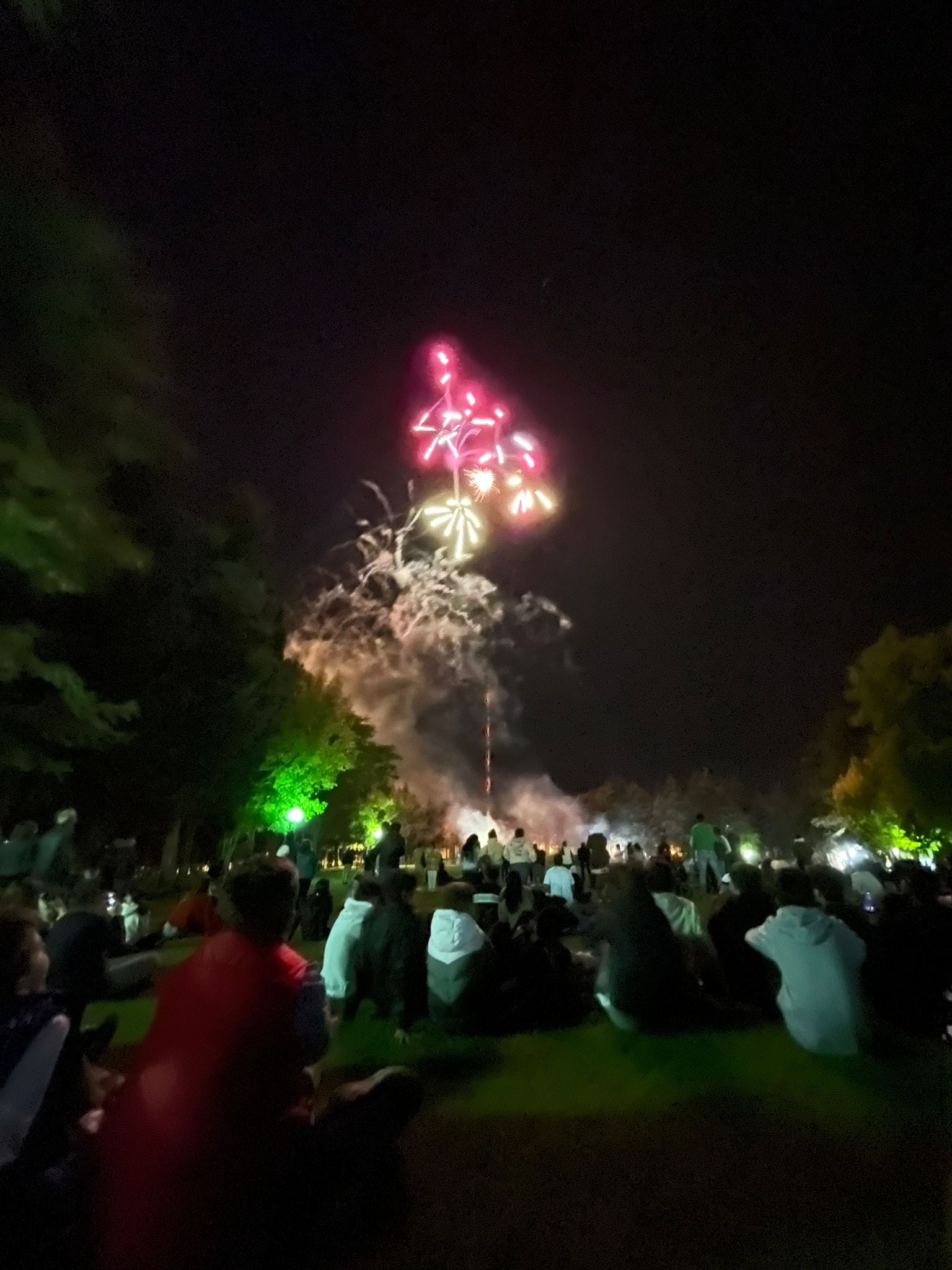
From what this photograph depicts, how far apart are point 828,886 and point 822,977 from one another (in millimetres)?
1442

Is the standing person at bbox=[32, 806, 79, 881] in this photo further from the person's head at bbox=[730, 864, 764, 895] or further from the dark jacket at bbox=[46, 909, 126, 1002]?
the person's head at bbox=[730, 864, 764, 895]

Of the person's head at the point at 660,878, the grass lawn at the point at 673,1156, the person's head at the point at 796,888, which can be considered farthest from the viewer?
the person's head at the point at 660,878

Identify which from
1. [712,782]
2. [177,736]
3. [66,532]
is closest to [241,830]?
[177,736]

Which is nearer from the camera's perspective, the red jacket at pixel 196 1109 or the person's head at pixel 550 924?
the red jacket at pixel 196 1109

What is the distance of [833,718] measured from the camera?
40000mm

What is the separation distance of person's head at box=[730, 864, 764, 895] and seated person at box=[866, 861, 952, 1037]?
3.41 ft

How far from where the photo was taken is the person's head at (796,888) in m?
5.12

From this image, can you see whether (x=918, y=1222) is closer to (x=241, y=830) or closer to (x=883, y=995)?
(x=883, y=995)

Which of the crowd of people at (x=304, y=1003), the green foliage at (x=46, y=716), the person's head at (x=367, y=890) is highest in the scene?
the green foliage at (x=46, y=716)

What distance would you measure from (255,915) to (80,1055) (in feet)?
2.42

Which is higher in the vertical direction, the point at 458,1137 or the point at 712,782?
the point at 712,782

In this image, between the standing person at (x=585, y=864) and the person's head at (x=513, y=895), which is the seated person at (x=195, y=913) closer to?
the person's head at (x=513, y=895)

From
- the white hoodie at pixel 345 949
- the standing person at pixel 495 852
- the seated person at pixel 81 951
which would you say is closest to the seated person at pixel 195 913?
the white hoodie at pixel 345 949

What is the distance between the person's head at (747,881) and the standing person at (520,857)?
9.60 m
